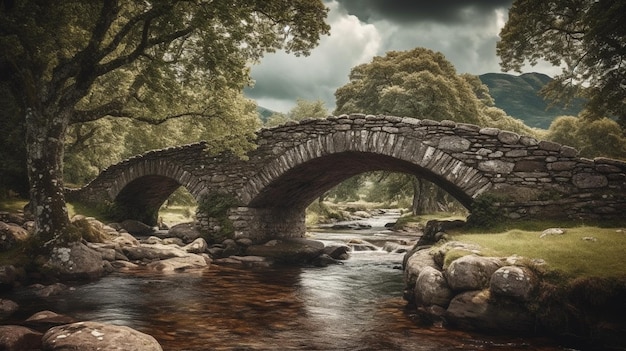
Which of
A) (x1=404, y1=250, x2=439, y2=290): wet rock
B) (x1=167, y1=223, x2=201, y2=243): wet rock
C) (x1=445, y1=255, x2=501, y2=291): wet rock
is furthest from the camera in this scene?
(x1=167, y1=223, x2=201, y2=243): wet rock

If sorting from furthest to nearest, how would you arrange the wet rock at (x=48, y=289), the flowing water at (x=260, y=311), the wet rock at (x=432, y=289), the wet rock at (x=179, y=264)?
the wet rock at (x=179, y=264), the wet rock at (x=48, y=289), the wet rock at (x=432, y=289), the flowing water at (x=260, y=311)

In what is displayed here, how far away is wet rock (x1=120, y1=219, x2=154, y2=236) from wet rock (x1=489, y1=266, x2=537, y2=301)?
18.6 meters

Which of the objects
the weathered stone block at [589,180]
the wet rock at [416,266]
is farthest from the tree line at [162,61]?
the wet rock at [416,266]

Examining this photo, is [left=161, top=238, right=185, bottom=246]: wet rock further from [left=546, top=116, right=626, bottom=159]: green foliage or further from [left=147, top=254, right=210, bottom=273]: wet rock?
[left=546, top=116, right=626, bottom=159]: green foliage

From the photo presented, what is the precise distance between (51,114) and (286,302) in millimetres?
7787

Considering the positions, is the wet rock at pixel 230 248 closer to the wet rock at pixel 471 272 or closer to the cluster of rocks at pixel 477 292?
the cluster of rocks at pixel 477 292

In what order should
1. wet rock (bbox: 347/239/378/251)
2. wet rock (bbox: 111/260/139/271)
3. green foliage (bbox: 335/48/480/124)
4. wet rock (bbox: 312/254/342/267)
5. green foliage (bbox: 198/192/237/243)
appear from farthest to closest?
green foliage (bbox: 335/48/480/124)
wet rock (bbox: 347/239/378/251)
green foliage (bbox: 198/192/237/243)
wet rock (bbox: 312/254/342/267)
wet rock (bbox: 111/260/139/271)

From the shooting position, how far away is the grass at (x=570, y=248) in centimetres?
632

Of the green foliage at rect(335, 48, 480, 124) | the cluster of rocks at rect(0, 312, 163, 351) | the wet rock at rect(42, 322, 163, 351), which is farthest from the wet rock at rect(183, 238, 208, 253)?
the green foliage at rect(335, 48, 480, 124)

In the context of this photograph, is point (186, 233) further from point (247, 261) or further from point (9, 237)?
point (9, 237)

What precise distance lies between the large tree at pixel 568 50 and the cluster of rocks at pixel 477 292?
1004 cm

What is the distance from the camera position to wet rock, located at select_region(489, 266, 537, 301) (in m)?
6.18

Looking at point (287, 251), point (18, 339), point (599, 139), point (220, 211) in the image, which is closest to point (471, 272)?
point (18, 339)

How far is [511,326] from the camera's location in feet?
20.5
